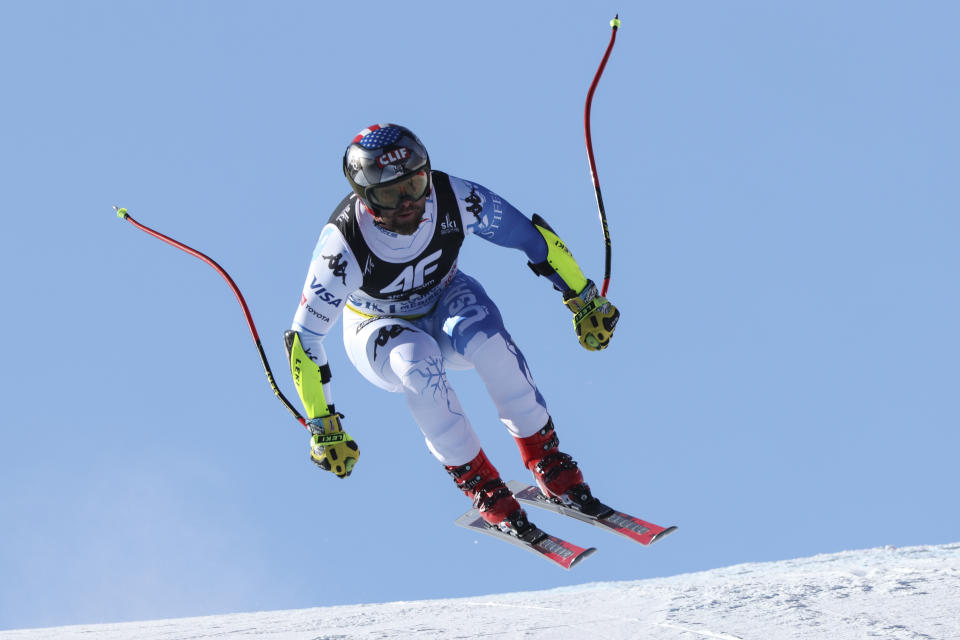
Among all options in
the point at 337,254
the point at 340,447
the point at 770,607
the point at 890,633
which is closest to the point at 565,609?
the point at 770,607

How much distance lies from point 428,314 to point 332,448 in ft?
4.21

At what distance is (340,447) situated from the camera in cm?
871

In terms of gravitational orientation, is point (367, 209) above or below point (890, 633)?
above

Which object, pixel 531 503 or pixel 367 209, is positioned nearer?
pixel 367 209

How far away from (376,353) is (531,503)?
1715 millimetres

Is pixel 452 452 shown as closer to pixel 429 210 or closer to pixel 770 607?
pixel 429 210

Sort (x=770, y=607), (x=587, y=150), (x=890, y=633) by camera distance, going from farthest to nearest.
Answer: (x=770, y=607)
(x=890, y=633)
(x=587, y=150)

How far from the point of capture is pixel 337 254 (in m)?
8.70

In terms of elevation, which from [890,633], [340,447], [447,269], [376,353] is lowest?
[890,633]

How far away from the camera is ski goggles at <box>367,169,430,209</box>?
8.34 meters

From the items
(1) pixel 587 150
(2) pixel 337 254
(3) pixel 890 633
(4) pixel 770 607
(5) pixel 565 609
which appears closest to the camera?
(2) pixel 337 254

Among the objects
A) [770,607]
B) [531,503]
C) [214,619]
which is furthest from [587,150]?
[214,619]

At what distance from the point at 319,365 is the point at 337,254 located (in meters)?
0.79

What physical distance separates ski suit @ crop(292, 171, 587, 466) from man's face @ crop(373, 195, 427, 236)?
16cm
